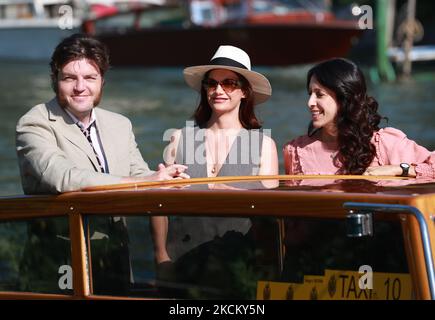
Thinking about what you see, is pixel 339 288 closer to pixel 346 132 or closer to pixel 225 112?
pixel 346 132

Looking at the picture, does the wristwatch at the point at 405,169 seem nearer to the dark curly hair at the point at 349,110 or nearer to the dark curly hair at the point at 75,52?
the dark curly hair at the point at 349,110

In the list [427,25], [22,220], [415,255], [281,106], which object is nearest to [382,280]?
[415,255]

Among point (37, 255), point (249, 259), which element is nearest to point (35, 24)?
point (37, 255)

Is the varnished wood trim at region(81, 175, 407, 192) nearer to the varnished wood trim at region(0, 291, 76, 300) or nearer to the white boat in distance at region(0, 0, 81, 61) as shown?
the varnished wood trim at region(0, 291, 76, 300)

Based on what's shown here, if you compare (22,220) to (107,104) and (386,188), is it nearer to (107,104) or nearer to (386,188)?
(386,188)

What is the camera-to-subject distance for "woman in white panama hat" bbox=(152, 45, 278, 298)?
4664 millimetres

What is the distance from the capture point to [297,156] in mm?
4777

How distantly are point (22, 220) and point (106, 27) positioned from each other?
27754mm

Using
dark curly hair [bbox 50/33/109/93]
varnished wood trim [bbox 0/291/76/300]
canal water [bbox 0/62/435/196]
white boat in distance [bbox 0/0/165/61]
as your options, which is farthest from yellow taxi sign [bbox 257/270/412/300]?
white boat in distance [bbox 0/0/165/61]

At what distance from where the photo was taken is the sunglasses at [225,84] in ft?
15.7

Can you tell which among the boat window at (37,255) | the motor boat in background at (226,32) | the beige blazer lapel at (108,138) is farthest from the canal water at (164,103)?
the boat window at (37,255)

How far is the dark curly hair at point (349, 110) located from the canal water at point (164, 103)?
7397 millimetres

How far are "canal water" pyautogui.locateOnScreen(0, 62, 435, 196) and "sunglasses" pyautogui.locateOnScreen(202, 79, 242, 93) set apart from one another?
23.3 ft

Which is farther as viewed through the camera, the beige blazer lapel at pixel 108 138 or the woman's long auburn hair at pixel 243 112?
the woman's long auburn hair at pixel 243 112
